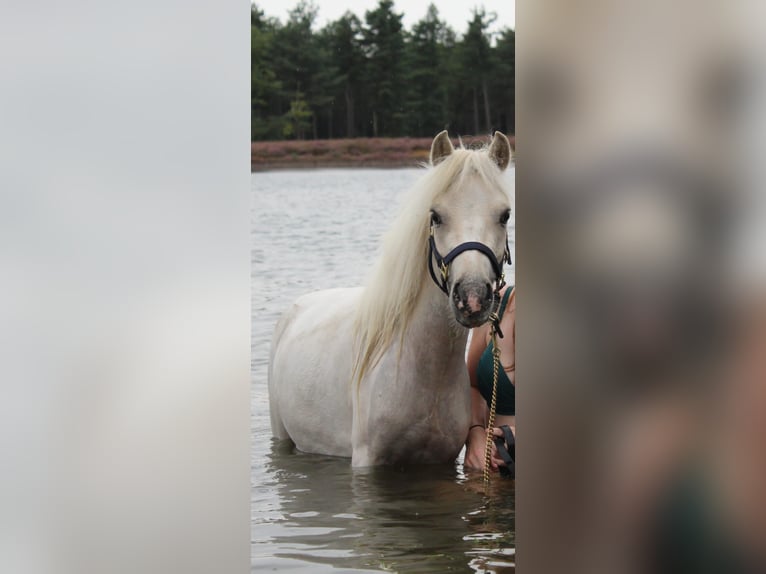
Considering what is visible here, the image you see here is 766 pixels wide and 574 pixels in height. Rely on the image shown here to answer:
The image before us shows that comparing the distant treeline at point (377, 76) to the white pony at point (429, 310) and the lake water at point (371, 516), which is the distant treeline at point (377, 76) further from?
the white pony at point (429, 310)

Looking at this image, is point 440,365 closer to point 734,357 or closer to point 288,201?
point 734,357

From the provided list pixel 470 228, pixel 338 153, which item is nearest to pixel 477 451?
pixel 470 228

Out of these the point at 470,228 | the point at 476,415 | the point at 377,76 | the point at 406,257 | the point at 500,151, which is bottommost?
the point at 476,415

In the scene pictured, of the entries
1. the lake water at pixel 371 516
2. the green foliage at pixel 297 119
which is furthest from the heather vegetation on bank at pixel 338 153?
the lake water at pixel 371 516

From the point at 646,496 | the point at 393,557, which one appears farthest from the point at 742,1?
the point at 393,557

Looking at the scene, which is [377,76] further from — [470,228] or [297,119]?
[470,228]

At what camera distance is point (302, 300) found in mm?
4148

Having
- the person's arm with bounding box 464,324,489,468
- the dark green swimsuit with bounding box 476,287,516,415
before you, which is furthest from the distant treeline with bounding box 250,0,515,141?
the dark green swimsuit with bounding box 476,287,516,415

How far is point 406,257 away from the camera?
3010 mm

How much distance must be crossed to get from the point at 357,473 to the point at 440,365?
484 mm

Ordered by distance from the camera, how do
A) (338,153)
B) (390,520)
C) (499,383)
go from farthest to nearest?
(338,153)
(499,383)
(390,520)

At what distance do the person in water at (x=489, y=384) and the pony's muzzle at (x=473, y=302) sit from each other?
0.36 m

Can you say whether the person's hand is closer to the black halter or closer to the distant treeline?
the black halter

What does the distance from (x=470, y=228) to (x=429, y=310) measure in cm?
32
